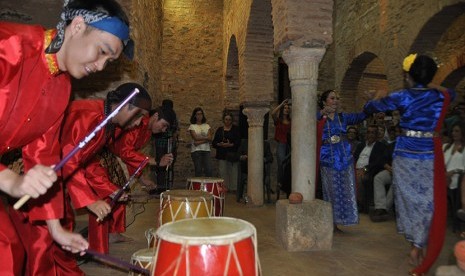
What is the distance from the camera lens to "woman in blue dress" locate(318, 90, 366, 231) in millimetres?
4363

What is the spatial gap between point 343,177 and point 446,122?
2.46 meters

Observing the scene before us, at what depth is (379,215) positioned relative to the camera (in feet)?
18.3

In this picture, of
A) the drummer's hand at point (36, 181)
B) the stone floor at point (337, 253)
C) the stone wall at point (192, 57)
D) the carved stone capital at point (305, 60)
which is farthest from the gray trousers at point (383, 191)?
the stone wall at point (192, 57)

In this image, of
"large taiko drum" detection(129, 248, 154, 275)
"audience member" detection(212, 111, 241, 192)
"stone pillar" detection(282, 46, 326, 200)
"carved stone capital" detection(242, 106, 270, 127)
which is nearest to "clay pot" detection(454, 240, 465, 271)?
"large taiko drum" detection(129, 248, 154, 275)

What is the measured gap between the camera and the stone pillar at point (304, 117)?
4109 mm

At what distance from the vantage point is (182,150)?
35.4ft

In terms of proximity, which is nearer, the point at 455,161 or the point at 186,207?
the point at 186,207

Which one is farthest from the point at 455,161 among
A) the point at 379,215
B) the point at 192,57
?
the point at 192,57

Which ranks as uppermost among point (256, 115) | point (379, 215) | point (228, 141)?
point (256, 115)

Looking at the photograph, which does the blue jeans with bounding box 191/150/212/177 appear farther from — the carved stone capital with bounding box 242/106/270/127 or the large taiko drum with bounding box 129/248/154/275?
the large taiko drum with bounding box 129/248/154/275

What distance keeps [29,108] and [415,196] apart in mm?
2916

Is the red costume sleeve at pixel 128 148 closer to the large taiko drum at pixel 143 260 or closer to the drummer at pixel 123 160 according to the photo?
the drummer at pixel 123 160

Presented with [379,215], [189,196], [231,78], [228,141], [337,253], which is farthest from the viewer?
[231,78]

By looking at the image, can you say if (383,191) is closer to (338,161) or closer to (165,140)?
(338,161)
